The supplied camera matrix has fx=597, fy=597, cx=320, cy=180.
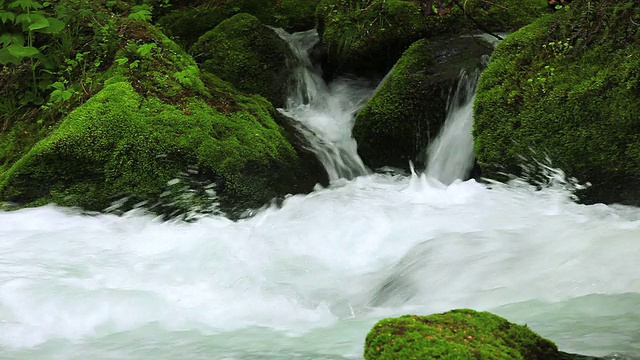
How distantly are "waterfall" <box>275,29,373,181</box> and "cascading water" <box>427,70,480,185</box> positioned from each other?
31.8 inches

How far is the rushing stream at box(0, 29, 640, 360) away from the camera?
3059 mm

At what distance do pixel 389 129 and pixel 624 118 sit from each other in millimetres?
2448

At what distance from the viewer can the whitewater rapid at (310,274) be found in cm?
306

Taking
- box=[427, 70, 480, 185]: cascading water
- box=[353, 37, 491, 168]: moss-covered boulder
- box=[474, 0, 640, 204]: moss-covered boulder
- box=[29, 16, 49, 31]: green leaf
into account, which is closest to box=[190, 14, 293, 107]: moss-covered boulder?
box=[353, 37, 491, 168]: moss-covered boulder

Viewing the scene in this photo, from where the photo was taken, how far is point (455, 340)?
213cm

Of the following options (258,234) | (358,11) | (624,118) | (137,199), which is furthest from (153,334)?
(358,11)

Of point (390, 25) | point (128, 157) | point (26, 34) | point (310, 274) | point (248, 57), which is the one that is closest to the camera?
point (310, 274)

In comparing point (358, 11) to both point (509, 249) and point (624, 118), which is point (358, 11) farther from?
point (509, 249)

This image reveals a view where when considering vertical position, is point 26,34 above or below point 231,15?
below

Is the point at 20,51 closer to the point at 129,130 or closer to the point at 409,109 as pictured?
the point at 129,130

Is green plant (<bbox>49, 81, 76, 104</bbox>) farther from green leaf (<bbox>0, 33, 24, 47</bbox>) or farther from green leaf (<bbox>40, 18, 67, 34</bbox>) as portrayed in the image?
green leaf (<bbox>0, 33, 24, 47</bbox>)

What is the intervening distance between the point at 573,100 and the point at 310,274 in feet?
8.41

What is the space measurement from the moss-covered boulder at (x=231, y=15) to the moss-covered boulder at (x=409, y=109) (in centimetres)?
338

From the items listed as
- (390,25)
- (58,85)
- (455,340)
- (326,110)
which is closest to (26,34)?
(58,85)
